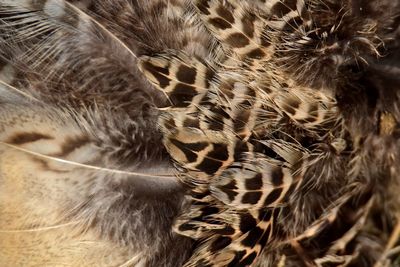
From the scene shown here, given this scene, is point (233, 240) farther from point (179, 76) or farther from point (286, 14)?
point (286, 14)

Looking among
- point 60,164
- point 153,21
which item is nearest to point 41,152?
point 60,164

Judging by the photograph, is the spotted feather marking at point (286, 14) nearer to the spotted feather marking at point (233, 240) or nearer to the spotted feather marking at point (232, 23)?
the spotted feather marking at point (232, 23)

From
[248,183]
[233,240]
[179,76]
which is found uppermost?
[179,76]

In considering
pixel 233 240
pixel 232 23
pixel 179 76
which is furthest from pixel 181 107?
pixel 233 240

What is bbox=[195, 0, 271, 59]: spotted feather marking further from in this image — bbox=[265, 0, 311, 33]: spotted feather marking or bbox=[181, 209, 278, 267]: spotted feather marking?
→ bbox=[181, 209, 278, 267]: spotted feather marking

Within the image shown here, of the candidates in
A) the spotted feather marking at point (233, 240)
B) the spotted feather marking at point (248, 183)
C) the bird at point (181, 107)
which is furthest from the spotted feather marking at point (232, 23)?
the spotted feather marking at point (233, 240)

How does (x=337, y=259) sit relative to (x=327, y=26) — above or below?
below

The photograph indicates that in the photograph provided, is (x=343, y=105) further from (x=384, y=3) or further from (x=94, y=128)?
(x=94, y=128)

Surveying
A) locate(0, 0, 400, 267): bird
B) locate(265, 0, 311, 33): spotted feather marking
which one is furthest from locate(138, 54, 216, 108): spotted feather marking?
locate(265, 0, 311, 33): spotted feather marking
